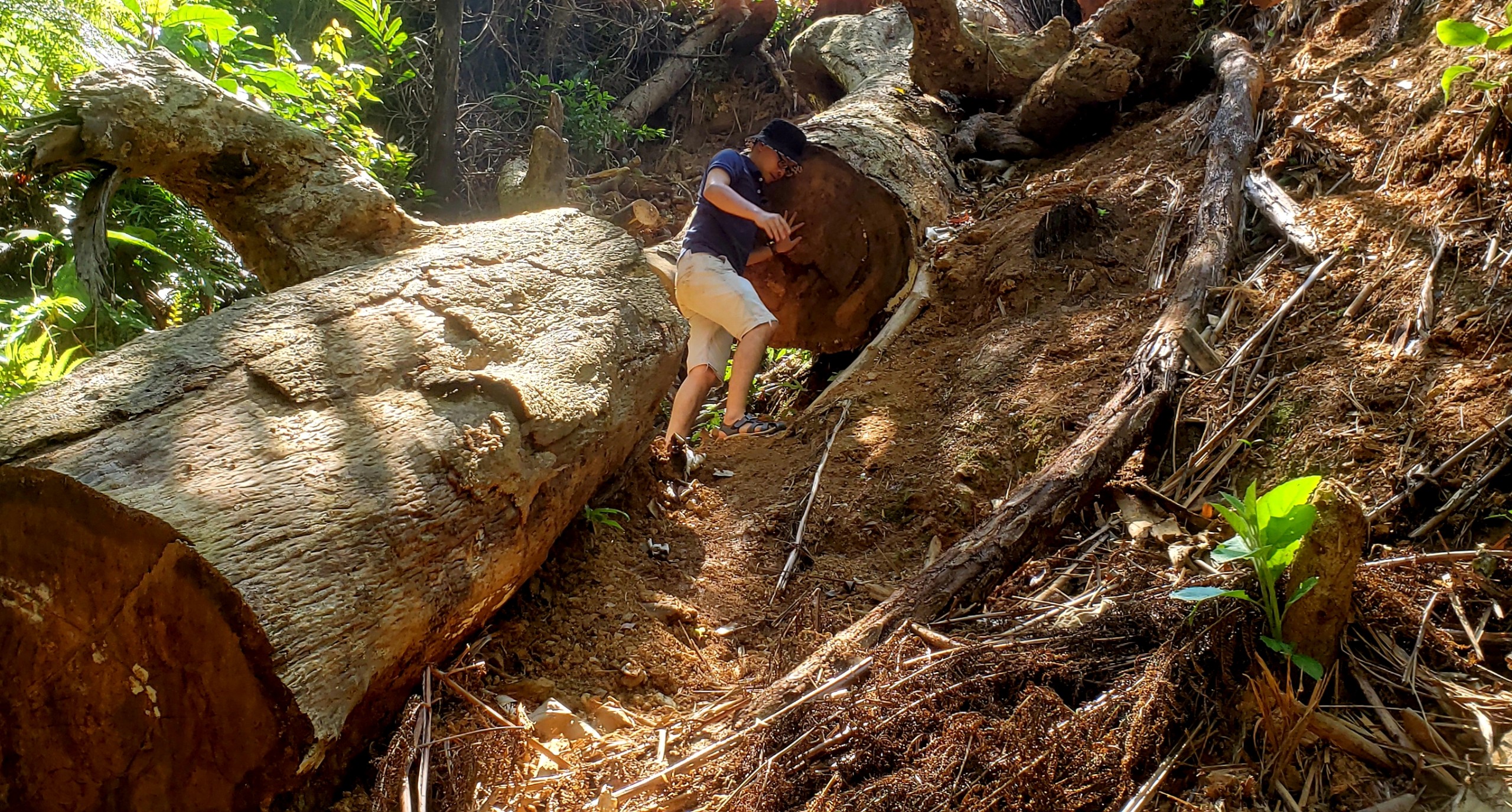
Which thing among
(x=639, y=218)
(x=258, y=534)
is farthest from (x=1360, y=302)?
(x=639, y=218)

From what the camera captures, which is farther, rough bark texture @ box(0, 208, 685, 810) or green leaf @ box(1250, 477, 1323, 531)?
rough bark texture @ box(0, 208, 685, 810)

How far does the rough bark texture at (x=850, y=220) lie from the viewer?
4527 mm

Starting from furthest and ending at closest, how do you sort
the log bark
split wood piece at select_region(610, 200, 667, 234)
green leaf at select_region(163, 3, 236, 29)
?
split wood piece at select_region(610, 200, 667, 234) → the log bark → green leaf at select_region(163, 3, 236, 29)

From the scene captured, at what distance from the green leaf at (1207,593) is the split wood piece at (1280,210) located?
195cm

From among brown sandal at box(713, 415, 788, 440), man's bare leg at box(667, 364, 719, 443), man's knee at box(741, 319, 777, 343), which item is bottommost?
brown sandal at box(713, 415, 788, 440)

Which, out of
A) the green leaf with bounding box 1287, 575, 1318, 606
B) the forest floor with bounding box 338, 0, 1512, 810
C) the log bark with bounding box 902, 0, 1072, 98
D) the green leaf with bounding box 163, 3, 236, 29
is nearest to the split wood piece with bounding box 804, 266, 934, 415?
the forest floor with bounding box 338, 0, 1512, 810

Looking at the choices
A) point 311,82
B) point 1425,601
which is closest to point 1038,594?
point 1425,601

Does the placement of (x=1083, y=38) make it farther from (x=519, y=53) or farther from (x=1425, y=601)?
(x=519, y=53)

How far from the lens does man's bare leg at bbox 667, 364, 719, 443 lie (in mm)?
3977

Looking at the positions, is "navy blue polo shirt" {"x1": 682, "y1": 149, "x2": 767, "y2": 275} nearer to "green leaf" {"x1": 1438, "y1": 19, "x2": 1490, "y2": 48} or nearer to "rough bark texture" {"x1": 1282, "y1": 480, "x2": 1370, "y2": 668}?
"green leaf" {"x1": 1438, "y1": 19, "x2": 1490, "y2": 48}

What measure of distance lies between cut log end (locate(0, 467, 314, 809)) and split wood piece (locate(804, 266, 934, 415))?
8.70ft

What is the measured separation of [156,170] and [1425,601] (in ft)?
13.5

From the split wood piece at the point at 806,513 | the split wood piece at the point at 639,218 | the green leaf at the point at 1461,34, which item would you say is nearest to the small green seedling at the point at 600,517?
the split wood piece at the point at 806,513

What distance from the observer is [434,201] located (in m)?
6.63
